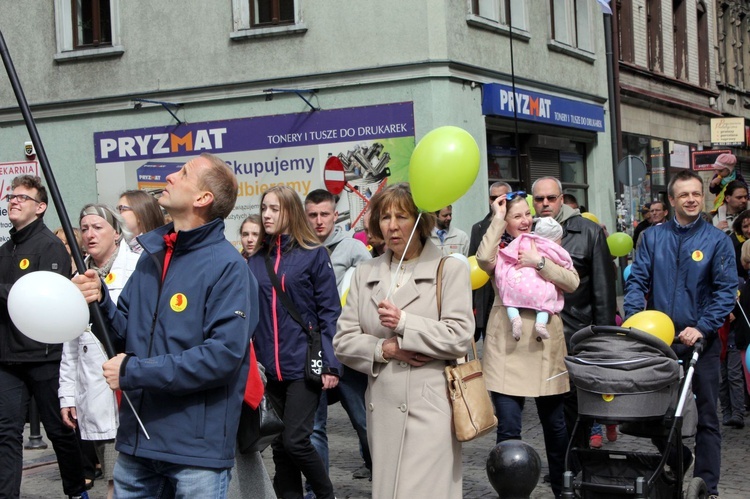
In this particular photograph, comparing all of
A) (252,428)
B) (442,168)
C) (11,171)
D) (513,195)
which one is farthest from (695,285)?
(11,171)

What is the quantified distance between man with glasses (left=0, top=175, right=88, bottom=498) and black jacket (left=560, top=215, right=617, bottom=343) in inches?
130

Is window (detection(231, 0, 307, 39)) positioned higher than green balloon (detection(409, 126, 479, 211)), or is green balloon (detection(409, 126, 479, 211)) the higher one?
window (detection(231, 0, 307, 39))

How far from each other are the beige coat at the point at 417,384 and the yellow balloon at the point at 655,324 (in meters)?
1.48

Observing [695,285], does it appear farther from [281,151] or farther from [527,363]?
[281,151]

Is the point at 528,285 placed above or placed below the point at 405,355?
above

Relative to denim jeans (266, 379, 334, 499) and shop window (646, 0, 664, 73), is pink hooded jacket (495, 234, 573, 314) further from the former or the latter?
shop window (646, 0, 664, 73)

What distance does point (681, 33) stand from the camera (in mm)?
32281

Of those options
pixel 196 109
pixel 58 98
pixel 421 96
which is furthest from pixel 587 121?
pixel 58 98

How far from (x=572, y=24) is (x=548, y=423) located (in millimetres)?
18125

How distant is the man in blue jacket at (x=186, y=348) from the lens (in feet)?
13.3

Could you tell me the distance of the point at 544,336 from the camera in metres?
6.89

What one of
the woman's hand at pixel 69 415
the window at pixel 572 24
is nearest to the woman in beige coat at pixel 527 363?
the woman's hand at pixel 69 415

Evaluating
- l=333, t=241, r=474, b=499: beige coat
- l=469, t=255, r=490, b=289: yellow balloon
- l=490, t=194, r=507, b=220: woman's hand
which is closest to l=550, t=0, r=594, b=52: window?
l=469, t=255, r=490, b=289: yellow balloon

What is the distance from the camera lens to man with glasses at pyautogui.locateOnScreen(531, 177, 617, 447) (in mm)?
7461
